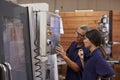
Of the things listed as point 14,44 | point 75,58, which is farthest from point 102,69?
point 14,44

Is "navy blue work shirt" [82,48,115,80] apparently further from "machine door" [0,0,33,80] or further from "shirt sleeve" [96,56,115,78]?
"machine door" [0,0,33,80]

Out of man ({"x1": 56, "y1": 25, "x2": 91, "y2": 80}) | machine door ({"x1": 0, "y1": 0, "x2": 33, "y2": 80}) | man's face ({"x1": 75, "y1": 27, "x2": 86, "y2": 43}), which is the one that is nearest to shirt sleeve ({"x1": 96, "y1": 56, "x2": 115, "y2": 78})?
man ({"x1": 56, "y1": 25, "x2": 91, "y2": 80})

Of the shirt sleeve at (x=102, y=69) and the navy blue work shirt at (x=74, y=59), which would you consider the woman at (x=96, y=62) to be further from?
the navy blue work shirt at (x=74, y=59)

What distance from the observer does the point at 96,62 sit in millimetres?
2588

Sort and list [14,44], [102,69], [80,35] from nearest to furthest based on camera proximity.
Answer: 1. [14,44]
2. [102,69]
3. [80,35]

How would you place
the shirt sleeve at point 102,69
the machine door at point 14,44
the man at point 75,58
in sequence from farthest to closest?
the man at point 75,58 < the shirt sleeve at point 102,69 < the machine door at point 14,44

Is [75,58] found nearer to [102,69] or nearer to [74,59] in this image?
[74,59]

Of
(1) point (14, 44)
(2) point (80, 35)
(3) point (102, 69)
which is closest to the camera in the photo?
(1) point (14, 44)

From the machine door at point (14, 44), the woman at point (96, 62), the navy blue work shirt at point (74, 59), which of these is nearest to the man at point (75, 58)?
the navy blue work shirt at point (74, 59)

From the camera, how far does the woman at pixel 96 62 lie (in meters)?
2.55

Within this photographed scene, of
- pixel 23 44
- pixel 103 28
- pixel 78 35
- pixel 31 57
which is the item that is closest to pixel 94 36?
pixel 78 35

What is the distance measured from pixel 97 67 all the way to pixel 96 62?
54mm

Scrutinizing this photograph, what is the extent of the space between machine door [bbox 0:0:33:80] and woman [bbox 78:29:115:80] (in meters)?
0.89

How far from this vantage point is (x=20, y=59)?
162cm
